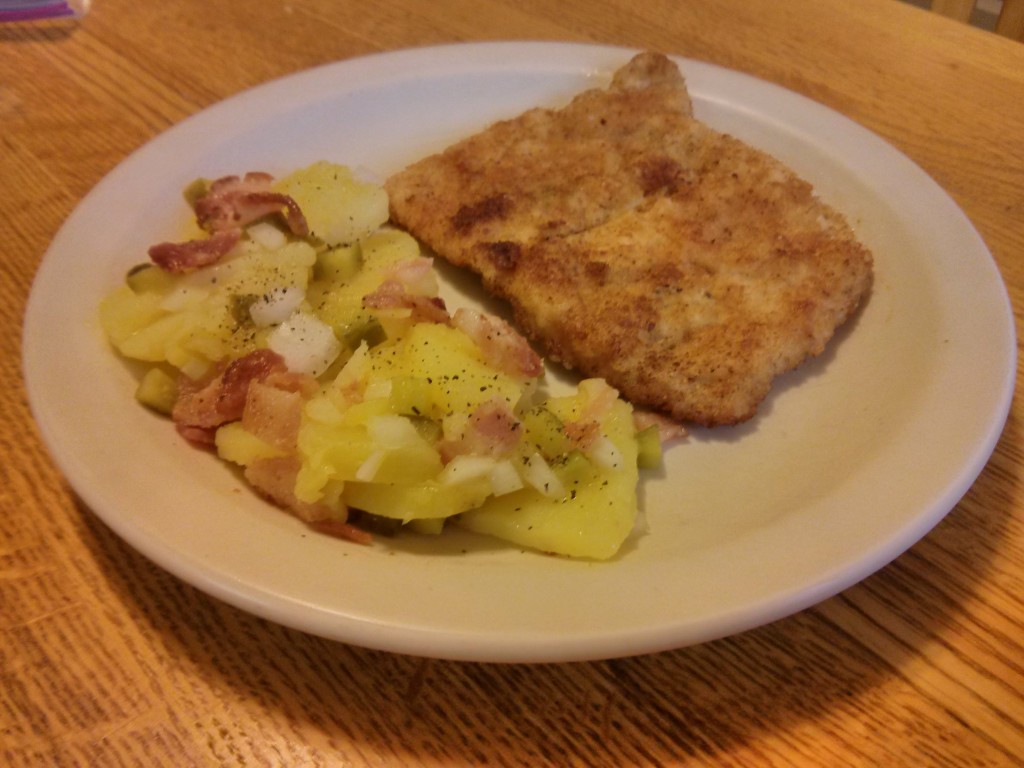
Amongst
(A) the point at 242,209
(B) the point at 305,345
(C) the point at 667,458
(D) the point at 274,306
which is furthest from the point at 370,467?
(A) the point at 242,209

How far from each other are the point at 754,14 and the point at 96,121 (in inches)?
106

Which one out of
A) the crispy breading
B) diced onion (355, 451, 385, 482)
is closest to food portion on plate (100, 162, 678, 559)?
diced onion (355, 451, 385, 482)

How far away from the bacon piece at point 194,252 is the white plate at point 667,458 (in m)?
0.16

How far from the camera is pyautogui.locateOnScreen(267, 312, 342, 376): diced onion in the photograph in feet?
5.62

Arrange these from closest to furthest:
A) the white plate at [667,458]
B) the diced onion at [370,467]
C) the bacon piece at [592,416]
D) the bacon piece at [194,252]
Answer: the white plate at [667,458]
the diced onion at [370,467]
the bacon piece at [592,416]
the bacon piece at [194,252]

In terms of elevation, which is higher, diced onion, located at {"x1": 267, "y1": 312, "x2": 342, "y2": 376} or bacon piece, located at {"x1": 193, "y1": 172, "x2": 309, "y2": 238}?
bacon piece, located at {"x1": 193, "y1": 172, "x2": 309, "y2": 238}

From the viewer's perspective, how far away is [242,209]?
6.95 feet

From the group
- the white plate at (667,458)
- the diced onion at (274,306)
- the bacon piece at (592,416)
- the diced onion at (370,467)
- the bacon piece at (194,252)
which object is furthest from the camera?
the bacon piece at (194,252)

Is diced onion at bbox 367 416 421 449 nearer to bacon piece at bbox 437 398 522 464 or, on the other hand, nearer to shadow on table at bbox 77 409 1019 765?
bacon piece at bbox 437 398 522 464

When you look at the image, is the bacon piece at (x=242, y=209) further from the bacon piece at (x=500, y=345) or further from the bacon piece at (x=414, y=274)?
the bacon piece at (x=500, y=345)

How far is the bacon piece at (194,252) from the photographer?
1909 mm

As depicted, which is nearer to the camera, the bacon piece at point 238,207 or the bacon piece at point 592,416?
the bacon piece at point 592,416

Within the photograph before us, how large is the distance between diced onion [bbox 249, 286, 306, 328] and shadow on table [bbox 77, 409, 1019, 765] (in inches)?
22.6

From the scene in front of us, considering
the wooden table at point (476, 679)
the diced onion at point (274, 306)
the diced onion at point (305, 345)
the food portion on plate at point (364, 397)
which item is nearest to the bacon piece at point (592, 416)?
the food portion on plate at point (364, 397)
